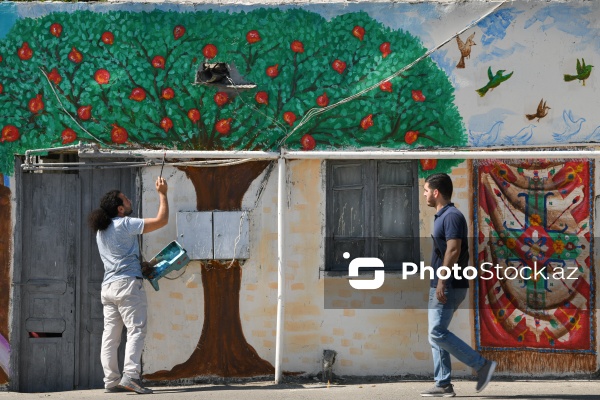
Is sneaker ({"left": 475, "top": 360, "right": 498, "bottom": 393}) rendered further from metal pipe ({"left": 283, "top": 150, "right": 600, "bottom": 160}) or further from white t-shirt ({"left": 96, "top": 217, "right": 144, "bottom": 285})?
white t-shirt ({"left": 96, "top": 217, "right": 144, "bottom": 285})

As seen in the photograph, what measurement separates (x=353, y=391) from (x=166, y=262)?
1968 millimetres

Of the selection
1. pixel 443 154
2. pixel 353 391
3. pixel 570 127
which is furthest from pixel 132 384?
pixel 570 127

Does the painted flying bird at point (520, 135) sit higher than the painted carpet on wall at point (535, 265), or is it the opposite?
the painted flying bird at point (520, 135)

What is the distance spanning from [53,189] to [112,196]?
37.2 inches

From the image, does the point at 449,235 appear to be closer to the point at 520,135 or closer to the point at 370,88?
the point at 520,135

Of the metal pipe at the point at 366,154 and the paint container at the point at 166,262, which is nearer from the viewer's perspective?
the paint container at the point at 166,262

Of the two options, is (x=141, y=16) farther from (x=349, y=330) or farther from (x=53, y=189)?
(x=349, y=330)

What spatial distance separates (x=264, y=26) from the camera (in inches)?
356

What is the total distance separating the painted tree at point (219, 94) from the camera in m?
8.97

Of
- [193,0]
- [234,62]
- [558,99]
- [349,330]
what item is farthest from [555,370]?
[193,0]

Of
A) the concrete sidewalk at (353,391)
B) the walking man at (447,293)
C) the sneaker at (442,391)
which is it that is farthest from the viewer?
the concrete sidewalk at (353,391)

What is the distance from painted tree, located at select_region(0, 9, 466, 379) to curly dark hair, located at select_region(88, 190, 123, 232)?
2.53 ft

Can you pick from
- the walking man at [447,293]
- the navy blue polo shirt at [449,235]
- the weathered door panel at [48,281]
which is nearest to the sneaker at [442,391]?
the walking man at [447,293]

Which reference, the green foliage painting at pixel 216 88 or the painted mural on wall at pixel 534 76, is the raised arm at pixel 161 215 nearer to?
the green foliage painting at pixel 216 88
